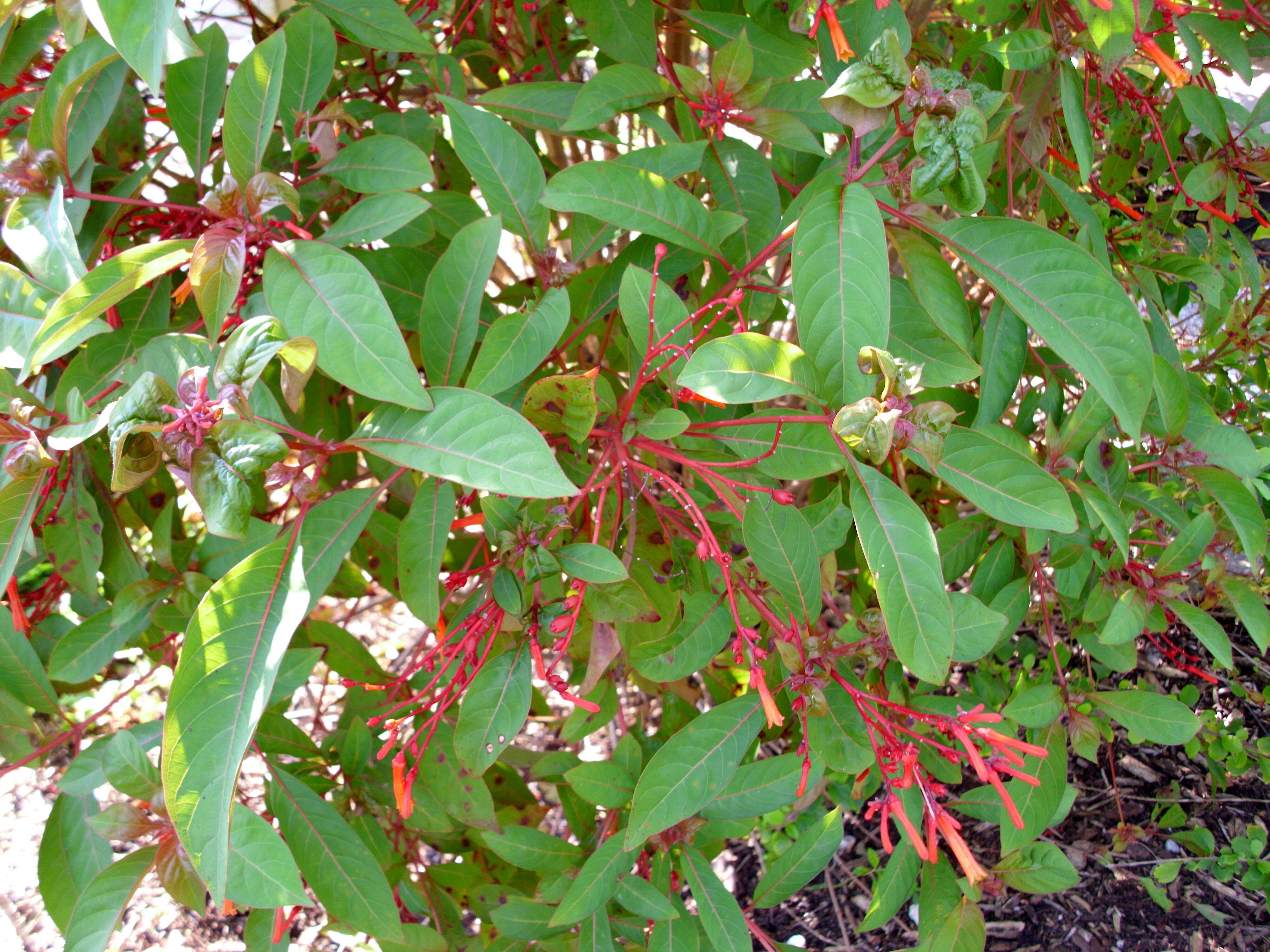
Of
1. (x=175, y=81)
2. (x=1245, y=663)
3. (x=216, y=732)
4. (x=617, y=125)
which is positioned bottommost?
(x=1245, y=663)

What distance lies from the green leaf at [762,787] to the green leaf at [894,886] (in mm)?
252

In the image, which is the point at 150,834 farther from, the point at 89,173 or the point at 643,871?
the point at 89,173

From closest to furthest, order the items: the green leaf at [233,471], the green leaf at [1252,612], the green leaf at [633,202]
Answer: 1. the green leaf at [233,471]
2. the green leaf at [633,202]
3. the green leaf at [1252,612]

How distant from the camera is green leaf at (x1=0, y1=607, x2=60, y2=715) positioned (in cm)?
151

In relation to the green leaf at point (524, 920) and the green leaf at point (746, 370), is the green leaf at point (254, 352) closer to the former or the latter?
the green leaf at point (746, 370)

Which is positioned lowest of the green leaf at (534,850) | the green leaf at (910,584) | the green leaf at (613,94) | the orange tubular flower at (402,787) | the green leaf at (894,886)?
the green leaf at (894,886)

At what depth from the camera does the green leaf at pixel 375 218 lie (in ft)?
3.94

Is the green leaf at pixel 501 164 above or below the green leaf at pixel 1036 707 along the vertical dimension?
above

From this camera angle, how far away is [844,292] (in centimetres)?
101

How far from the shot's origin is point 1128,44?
1206 mm

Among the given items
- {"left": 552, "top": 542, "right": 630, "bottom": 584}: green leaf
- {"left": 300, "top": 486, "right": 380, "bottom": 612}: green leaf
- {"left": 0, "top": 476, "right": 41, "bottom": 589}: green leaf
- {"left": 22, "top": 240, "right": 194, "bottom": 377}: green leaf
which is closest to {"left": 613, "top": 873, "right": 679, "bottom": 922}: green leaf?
{"left": 552, "top": 542, "right": 630, "bottom": 584}: green leaf

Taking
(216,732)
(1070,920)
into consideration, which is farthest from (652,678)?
(1070,920)

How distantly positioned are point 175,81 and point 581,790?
134 cm

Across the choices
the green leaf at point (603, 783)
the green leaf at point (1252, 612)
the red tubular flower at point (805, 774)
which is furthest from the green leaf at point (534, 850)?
the green leaf at point (1252, 612)
